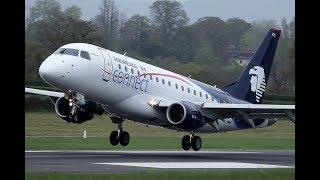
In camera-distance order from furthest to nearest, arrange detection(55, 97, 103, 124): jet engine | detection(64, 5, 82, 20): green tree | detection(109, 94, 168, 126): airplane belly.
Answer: detection(64, 5, 82, 20): green tree < detection(109, 94, 168, 126): airplane belly < detection(55, 97, 103, 124): jet engine

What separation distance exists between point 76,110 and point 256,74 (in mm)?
10694

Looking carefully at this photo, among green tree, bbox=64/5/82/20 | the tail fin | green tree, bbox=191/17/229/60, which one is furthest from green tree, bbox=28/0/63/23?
the tail fin

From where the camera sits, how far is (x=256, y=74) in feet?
116

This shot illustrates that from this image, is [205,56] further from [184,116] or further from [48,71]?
[48,71]

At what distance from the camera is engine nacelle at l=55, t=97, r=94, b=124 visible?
28.0m

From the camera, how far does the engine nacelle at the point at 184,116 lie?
28.1 meters

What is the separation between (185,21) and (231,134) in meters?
19.7

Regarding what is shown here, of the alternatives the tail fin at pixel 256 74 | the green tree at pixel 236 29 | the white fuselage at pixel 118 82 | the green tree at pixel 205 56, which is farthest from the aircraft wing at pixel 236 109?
the green tree at pixel 236 29

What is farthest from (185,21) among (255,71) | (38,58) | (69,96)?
(69,96)

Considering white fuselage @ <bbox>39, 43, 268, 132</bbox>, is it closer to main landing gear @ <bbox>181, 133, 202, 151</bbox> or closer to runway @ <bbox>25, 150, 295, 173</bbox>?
main landing gear @ <bbox>181, 133, 202, 151</bbox>

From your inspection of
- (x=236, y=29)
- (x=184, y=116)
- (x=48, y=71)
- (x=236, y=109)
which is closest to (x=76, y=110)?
(x=48, y=71)
